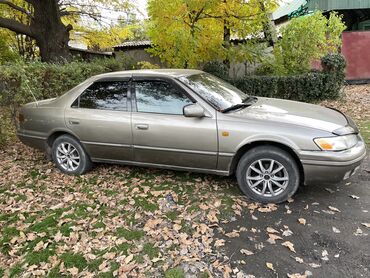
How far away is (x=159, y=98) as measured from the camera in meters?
4.64

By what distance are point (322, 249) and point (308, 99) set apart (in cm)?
775

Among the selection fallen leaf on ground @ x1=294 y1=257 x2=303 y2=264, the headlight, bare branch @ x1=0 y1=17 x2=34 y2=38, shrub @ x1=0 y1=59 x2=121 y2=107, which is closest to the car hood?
the headlight

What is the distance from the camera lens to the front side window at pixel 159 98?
4496mm

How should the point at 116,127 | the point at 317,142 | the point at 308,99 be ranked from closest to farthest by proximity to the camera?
1. the point at 317,142
2. the point at 116,127
3. the point at 308,99

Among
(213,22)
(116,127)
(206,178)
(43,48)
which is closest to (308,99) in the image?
(213,22)

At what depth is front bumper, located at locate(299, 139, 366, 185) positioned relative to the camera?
3764 millimetres

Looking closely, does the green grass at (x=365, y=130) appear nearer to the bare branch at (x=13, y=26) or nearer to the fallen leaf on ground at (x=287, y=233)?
the fallen leaf on ground at (x=287, y=233)

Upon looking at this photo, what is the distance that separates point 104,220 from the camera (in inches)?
159

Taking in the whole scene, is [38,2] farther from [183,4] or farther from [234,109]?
[234,109]

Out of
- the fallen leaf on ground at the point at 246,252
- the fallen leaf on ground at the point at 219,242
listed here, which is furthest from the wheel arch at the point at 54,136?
the fallen leaf on ground at the point at 246,252

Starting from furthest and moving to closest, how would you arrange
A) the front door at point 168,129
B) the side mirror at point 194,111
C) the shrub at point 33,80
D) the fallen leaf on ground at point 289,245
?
the shrub at point 33,80 < the front door at point 168,129 < the side mirror at point 194,111 < the fallen leaf on ground at point 289,245

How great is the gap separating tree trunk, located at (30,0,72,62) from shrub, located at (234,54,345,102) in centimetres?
658

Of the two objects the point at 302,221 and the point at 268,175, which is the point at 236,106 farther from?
the point at 302,221

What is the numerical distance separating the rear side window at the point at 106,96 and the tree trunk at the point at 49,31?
285 inches
